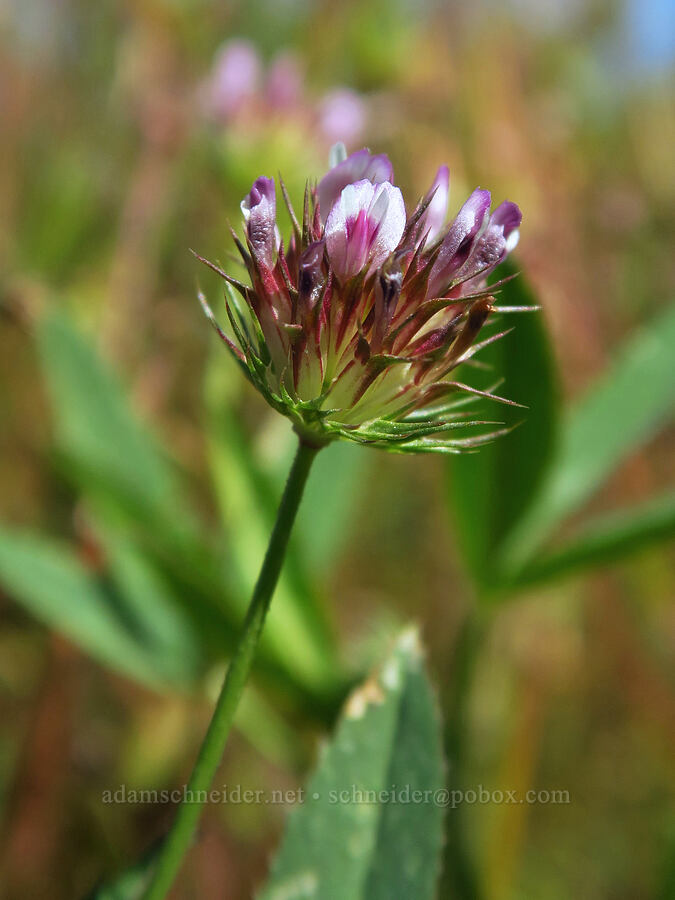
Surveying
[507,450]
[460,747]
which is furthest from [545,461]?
[460,747]

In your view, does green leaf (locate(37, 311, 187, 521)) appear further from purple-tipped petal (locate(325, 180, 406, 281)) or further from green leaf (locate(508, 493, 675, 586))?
purple-tipped petal (locate(325, 180, 406, 281))

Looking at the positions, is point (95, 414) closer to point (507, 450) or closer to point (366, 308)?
point (507, 450)

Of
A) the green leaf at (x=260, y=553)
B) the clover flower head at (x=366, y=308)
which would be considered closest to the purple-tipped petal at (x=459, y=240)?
the clover flower head at (x=366, y=308)

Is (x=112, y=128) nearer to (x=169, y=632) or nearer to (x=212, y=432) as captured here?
(x=212, y=432)

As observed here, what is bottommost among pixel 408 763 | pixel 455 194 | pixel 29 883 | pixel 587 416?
pixel 29 883

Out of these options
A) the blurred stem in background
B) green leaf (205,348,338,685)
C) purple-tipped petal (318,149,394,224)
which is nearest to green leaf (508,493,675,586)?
the blurred stem in background

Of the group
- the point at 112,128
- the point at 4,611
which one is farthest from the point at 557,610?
the point at 112,128
